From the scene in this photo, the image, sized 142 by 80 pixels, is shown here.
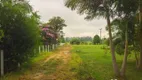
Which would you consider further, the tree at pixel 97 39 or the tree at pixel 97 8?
the tree at pixel 97 39

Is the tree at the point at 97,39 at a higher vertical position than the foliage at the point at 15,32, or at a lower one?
higher

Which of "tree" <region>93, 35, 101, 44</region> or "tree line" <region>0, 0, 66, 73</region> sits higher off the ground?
"tree" <region>93, 35, 101, 44</region>

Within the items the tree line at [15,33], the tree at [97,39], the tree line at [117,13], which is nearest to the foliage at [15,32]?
the tree line at [15,33]

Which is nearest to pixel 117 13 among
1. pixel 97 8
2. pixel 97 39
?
Answer: pixel 97 8

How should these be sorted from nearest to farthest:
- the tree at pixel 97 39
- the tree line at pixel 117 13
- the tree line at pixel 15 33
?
the tree line at pixel 117 13
the tree line at pixel 15 33
the tree at pixel 97 39

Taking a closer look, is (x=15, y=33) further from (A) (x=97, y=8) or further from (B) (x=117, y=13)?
(B) (x=117, y=13)

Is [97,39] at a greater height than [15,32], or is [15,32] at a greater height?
[97,39]

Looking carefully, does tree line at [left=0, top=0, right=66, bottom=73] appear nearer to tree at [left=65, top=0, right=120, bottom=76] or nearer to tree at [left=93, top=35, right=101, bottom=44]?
tree at [left=65, top=0, right=120, bottom=76]

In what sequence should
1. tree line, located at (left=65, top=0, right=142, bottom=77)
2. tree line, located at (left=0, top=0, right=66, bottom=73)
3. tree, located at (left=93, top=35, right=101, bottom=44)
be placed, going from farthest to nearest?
tree, located at (left=93, top=35, right=101, bottom=44), tree line, located at (left=0, top=0, right=66, bottom=73), tree line, located at (left=65, top=0, right=142, bottom=77)

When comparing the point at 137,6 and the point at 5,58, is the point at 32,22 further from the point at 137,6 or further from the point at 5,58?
the point at 137,6

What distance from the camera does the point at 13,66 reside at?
11.9 meters

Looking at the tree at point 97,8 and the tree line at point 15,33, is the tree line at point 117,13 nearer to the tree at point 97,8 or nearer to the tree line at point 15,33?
the tree at point 97,8

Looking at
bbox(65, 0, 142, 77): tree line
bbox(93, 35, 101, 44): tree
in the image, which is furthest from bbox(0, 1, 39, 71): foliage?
bbox(93, 35, 101, 44): tree

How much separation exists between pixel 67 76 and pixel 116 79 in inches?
89.3
